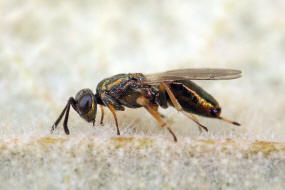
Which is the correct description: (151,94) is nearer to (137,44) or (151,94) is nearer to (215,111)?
(215,111)

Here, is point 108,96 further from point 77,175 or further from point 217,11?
point 217,11

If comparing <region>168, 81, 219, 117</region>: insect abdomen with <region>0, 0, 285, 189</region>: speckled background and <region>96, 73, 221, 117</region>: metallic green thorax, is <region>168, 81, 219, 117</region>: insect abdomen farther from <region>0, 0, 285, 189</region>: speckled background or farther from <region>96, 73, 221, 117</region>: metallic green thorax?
<region>0, 0, 285, 189</region>: speckled background

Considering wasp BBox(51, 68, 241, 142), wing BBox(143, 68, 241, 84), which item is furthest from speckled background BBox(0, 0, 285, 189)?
wing BBox(143, 68, 241, 84)

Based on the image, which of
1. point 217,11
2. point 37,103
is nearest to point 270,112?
point 217,11

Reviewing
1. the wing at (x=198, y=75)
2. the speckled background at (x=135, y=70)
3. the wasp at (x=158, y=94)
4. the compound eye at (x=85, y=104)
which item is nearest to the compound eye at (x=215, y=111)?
the wasp at (x=158, y=94)

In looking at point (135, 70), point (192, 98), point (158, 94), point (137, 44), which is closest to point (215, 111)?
point (192, 98)

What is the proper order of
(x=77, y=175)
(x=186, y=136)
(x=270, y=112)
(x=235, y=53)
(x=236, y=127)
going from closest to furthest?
(x=77, y=175), (x=186, y=136), (x=236, y=127), (x=270, y=112), (x=235, y=53)
